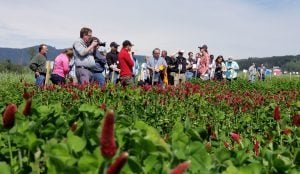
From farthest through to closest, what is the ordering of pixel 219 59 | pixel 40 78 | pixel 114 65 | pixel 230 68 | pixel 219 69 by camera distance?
1. pixel 230 68
2. pixel 219 69
3. pixel 219 59
4. pixel 114 65
5. pixel 40 78

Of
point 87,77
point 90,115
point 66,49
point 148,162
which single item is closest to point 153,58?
point 66,49

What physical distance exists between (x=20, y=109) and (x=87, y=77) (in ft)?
34.3

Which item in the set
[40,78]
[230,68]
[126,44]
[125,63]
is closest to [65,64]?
[40,78]

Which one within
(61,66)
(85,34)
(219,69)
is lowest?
(219,69)

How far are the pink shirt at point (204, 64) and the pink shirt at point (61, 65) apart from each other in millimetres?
9866

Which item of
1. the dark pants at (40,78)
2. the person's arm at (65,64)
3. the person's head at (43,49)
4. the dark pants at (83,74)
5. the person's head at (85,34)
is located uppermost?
the person's head at (85,34)

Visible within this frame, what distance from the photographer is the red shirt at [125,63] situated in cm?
1494

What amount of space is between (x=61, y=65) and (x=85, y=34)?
2546 mm

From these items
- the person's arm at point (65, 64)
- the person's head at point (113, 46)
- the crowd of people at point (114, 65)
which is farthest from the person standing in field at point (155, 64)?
the person's arm at point (65, 64)

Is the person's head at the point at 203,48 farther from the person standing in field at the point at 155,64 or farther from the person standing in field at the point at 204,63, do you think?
the person standing in field at the point at 155,64

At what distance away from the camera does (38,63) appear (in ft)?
50.6

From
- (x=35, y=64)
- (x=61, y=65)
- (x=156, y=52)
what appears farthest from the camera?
(x=156, y=52)

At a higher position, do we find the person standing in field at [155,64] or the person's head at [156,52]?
the person's head at [156,52]

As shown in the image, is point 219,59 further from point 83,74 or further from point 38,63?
point 83,74
